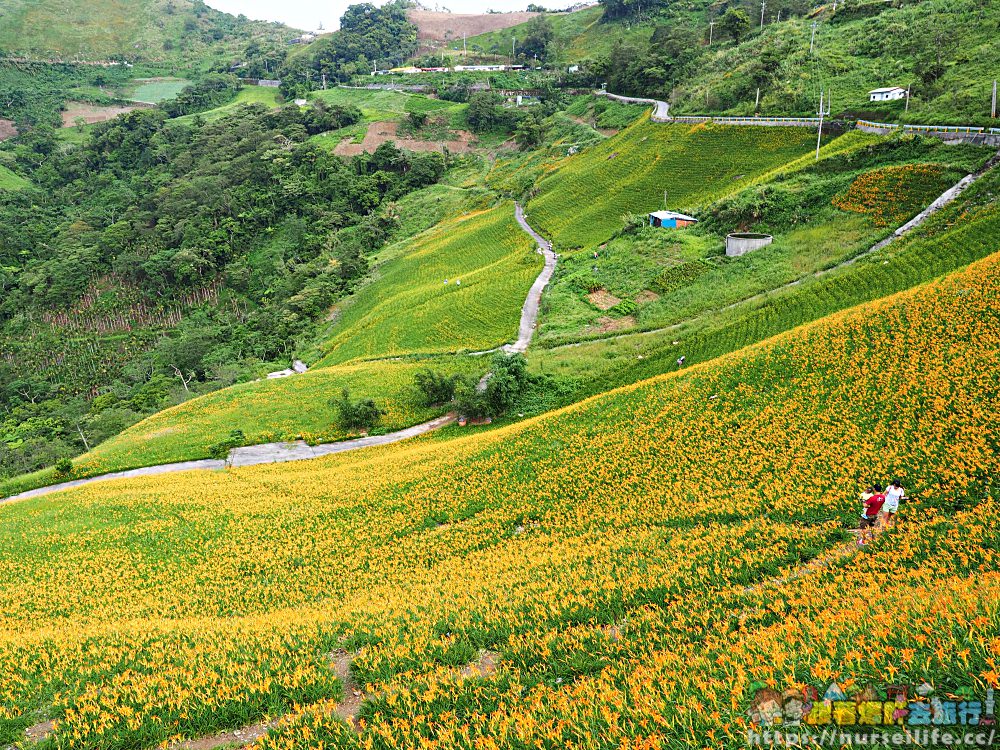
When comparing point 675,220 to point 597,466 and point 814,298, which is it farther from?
point 597,466

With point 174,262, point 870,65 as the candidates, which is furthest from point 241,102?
point 870,65

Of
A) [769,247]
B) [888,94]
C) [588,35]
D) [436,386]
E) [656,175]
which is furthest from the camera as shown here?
[588,35]

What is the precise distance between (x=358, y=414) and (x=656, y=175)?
52316 mm

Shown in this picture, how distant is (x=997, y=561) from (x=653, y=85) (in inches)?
4781

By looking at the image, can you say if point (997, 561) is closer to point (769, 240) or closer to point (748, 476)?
point (748, 476)

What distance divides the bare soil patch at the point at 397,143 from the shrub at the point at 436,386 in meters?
106

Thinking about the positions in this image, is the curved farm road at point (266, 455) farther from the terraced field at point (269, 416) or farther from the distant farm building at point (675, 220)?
the distant farm building at point (675, 220)

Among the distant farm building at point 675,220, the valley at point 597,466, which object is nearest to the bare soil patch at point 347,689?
the valley at point 597,466

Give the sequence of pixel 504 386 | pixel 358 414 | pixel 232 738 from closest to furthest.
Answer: pixel 232 738 → pixel 504 386 → pixel 358 414

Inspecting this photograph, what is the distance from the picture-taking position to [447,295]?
204ft

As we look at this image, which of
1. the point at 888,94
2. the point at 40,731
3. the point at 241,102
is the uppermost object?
the point at 241,102

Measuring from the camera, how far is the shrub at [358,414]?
3966 centimetres

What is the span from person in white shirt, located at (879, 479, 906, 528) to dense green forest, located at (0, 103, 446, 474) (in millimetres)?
68806

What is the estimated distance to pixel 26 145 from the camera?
176125mm
